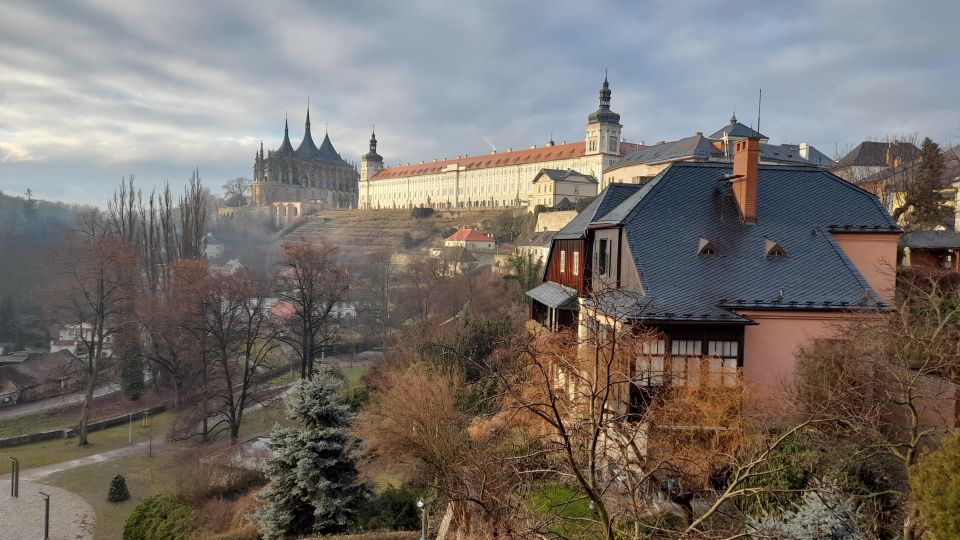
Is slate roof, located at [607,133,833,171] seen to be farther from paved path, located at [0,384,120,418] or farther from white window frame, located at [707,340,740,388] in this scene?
paved path, located at [0,384,120,418]

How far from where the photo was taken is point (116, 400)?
31.0 meters

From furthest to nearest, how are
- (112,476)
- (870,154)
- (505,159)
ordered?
(505,159), (870,154), (112,476)

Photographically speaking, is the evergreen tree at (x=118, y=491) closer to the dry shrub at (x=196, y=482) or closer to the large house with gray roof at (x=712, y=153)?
the dry shrub at (x=196, y=482)

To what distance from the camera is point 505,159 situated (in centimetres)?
9519

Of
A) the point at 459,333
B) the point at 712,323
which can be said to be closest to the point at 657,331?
the point at 712,323

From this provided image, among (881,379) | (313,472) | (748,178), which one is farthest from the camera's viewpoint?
(748,178)

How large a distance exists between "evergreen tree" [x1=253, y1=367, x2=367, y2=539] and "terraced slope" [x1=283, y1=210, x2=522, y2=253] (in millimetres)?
55979

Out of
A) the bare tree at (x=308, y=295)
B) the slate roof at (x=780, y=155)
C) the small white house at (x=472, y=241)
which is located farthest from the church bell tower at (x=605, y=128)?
the bare tree at (x=308, y=295)

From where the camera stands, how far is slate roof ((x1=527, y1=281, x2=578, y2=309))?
15.6 meters

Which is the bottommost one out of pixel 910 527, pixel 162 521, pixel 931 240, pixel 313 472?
pixel 162 521

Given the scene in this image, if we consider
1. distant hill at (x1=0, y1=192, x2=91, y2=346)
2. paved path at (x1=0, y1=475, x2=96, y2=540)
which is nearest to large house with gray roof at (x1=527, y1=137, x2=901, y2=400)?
paved path at (x1=0, y1=475, x2=96, y2=540)

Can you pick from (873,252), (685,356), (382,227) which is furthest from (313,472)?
(382,227)

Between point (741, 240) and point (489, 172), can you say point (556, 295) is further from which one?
point (489, 172)

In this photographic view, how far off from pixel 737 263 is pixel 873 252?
402cm
